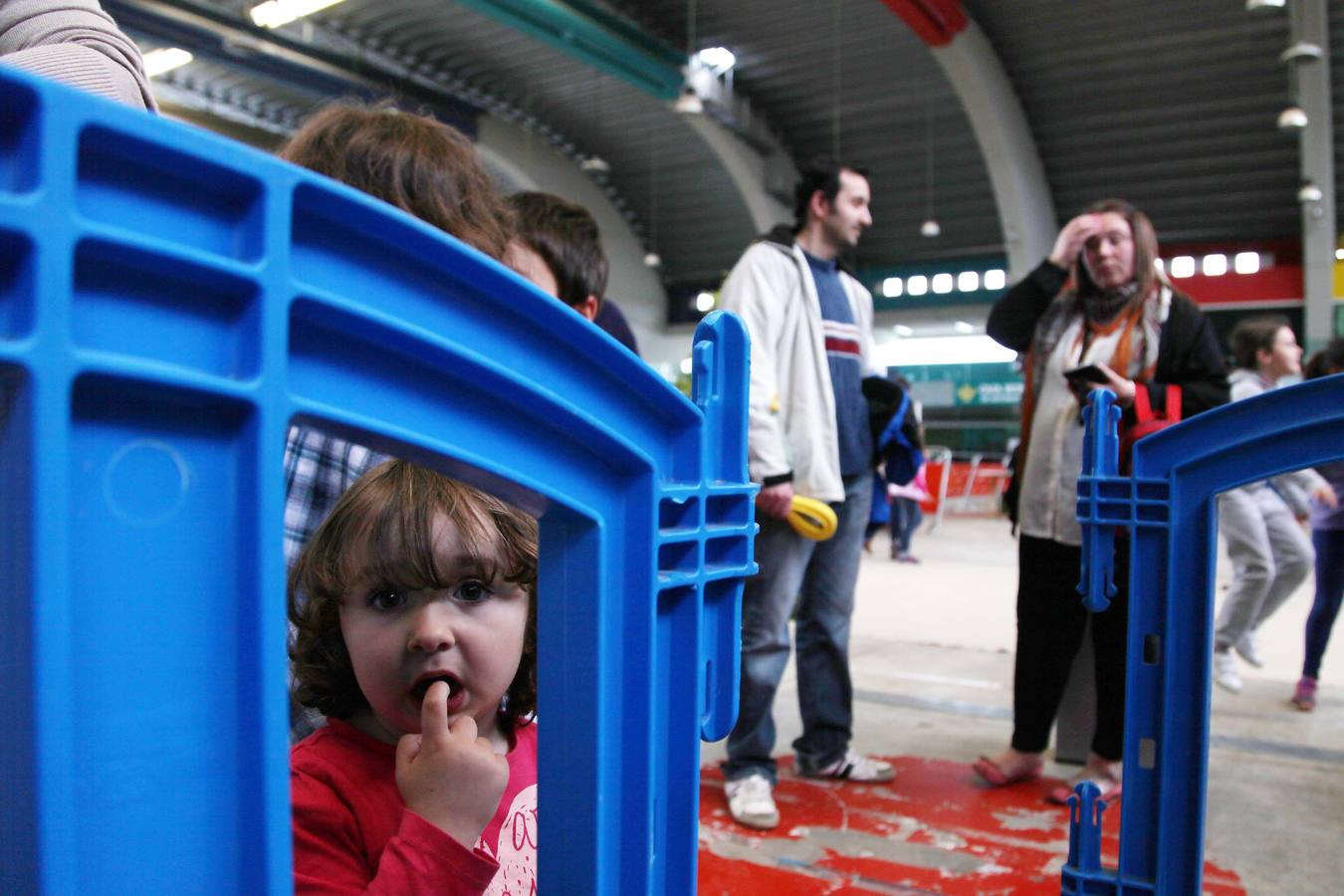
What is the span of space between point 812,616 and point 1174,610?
119 centimetres

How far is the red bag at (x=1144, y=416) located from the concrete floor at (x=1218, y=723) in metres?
0.84

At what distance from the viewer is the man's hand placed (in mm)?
2221

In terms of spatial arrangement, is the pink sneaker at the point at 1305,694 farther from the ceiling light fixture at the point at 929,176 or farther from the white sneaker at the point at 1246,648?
the ceiling light fixture at the point at 929,176

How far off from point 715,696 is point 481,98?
14.4 metres

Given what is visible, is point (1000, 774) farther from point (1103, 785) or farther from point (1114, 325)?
point (1114, 325)

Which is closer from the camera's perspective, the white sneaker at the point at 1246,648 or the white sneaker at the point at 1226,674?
the white sneaker at the point at 1226,674

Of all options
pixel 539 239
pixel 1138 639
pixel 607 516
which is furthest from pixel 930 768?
pixel 607 516

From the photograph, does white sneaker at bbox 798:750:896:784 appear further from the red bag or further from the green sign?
the green sign

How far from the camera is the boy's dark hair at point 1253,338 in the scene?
3.64 metres

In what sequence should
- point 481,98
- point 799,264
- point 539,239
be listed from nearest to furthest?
1. point 539,239
2. point 799,264
3. point 481,98

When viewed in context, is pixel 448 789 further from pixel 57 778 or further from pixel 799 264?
pixel 799 264

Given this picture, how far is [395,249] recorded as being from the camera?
1.46ft

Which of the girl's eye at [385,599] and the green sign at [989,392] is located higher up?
the green sign at [989,392]

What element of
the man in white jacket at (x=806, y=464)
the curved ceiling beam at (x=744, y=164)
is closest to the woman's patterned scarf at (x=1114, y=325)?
the man in white jacket at (x=806, y=464)
